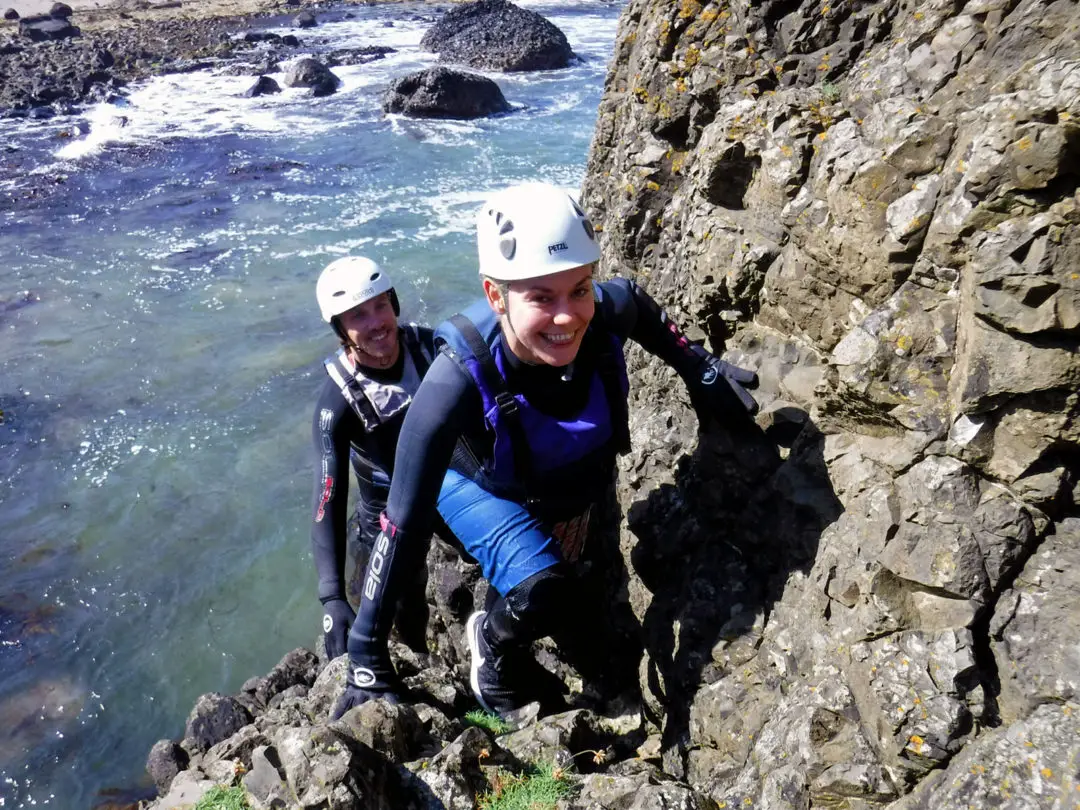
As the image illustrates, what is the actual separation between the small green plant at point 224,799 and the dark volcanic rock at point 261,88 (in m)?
33.9

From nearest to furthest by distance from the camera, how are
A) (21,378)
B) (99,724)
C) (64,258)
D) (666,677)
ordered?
(666,677) < (99,724) < (21,378) < (64,258)

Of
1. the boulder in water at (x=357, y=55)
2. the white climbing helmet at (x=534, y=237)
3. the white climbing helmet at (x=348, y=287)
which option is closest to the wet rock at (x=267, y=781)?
the white climbing helmet at (x=534, y=237)

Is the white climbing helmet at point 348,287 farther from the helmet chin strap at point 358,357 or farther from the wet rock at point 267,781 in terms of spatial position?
the wet rock at point 267,781

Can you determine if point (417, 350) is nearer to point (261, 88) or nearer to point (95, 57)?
point (261, 88)

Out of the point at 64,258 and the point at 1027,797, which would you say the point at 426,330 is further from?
the point at 64,258

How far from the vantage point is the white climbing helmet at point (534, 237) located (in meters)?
3.59

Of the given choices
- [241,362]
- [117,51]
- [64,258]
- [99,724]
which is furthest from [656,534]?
[117,51]

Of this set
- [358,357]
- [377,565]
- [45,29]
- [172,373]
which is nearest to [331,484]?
[358,357]

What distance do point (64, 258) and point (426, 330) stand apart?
15.5 metres

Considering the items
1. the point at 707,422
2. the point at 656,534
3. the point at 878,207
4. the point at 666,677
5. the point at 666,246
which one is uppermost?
the point at 878,207

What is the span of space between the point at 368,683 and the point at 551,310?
8.14 ft

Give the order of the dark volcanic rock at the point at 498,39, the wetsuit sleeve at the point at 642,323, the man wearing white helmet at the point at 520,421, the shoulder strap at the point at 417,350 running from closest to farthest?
the man wearing white helmet at the point at 520,421, the wetsuit sleeve at the point at 642,323, the shoulder strap at the point at 417,350, the dark volcanic rock at the point at 498,39

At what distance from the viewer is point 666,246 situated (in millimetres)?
5855

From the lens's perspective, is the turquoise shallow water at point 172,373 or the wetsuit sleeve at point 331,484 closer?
the wetsuit sleeve at point 331,484
